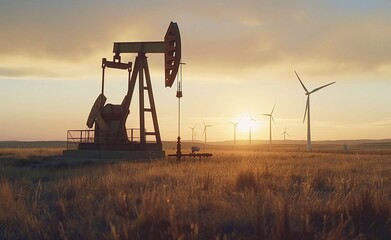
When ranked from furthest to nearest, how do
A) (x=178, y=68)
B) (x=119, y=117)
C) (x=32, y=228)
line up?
(x=119, y=117) < (x=178, y=68) < (x=32, y=228)

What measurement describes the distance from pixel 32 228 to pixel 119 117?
2271cm

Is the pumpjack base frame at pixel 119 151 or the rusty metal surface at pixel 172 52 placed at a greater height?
the rusty metal surface at pixel 172 52

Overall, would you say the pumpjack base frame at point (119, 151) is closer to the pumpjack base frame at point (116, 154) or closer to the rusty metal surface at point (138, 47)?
the pumpjack base frame at point (116, 154)

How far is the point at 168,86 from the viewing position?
26203mm

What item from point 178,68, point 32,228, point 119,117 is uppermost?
point 178,68

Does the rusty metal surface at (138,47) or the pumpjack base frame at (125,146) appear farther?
the pumpjack base frame at (125,146)

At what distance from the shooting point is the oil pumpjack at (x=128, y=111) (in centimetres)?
2603

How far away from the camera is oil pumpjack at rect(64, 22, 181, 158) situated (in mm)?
26031

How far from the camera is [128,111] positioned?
93.9ft

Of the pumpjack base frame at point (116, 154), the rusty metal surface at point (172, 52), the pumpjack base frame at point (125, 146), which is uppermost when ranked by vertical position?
the rusty metal surface at point (172, 52)

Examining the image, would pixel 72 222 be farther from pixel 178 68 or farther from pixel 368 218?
pixel 178 68

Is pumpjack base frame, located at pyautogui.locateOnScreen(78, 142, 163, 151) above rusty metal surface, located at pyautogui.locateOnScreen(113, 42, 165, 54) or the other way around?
the other way around

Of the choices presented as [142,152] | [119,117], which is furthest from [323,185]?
[119,117]

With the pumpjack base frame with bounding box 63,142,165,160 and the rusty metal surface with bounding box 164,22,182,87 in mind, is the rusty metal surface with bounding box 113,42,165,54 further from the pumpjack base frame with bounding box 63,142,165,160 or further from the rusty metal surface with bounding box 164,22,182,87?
the pumpjack base frame with bounding box 63,142,165,160
